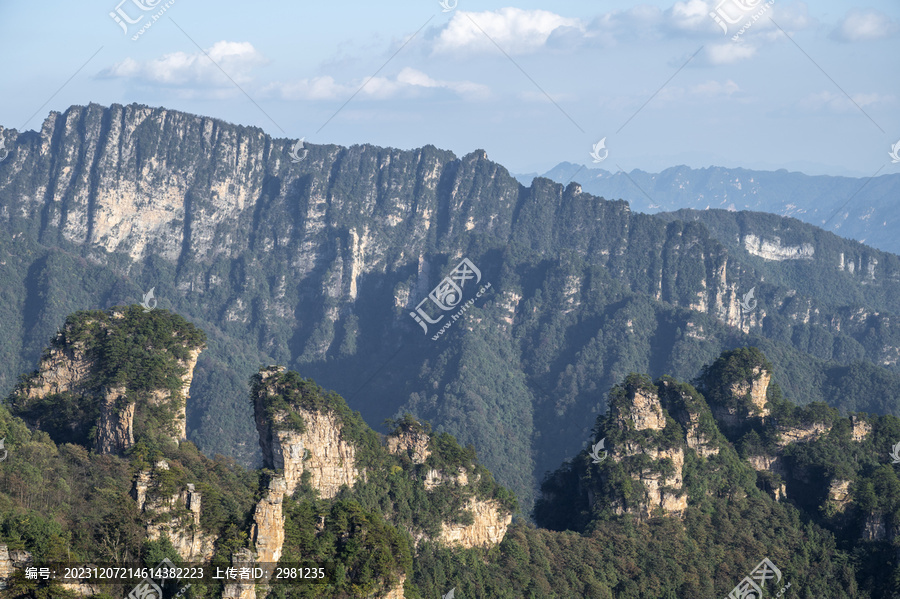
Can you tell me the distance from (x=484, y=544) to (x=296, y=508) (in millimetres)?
17982

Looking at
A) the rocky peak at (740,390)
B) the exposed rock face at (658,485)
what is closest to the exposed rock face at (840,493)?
the rocky peak at (740,390)

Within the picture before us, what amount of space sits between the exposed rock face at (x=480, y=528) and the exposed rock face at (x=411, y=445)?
3892 mm

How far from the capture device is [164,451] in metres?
56.0

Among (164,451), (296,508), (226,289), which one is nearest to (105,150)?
(226,289)

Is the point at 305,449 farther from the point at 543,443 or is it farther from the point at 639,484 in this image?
the point at 543,443

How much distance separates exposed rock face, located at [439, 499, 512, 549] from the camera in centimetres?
5800

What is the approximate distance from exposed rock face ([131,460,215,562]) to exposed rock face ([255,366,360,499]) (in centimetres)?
1469

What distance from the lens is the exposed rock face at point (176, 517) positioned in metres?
40.5

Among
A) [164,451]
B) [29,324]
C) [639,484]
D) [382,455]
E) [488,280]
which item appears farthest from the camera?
[488,280]

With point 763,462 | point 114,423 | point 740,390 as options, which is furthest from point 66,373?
point 763,462

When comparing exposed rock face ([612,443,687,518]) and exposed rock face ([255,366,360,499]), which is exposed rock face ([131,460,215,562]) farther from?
exposed rock face ([612,443,687,518])

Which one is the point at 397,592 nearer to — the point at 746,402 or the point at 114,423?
the point at 114,423

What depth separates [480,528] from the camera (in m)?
59.1

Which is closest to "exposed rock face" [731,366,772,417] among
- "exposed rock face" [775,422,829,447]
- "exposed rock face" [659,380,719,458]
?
"exposed rock face" [775,422,829,447]
